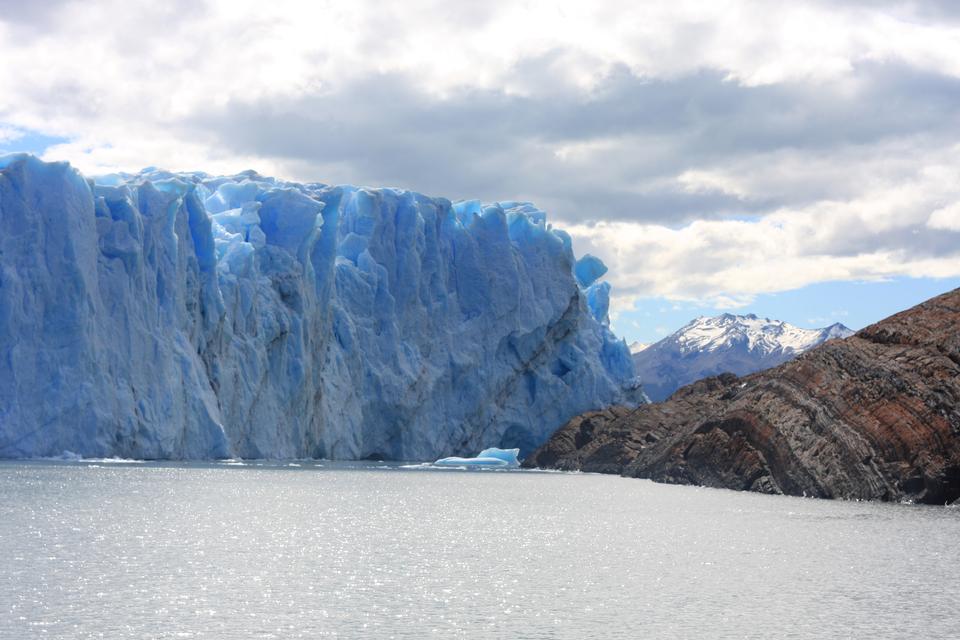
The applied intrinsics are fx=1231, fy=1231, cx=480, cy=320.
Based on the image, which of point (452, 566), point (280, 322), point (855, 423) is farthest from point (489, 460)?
point (452, 566)

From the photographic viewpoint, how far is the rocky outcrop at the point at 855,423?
132ft

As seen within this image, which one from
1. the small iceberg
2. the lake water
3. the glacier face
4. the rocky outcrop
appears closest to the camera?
the lake water

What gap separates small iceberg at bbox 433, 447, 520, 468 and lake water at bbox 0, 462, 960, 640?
93.2ft

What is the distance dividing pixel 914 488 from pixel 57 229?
1300 inches

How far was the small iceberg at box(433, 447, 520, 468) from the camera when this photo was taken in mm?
A: 69312

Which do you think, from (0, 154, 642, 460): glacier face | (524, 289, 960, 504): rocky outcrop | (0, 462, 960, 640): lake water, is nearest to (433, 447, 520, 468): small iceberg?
(0, 154, 642, 460): glacier face

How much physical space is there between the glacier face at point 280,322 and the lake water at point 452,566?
8.00 m

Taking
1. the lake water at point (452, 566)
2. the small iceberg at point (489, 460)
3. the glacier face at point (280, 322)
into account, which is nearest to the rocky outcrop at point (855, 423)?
the lake water at point (452, 566)

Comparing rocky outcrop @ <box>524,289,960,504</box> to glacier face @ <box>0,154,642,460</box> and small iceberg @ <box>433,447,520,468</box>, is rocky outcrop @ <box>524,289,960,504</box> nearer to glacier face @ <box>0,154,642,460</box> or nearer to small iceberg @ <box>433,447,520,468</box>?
small iceberg @ <box>433,447,520,468</box>

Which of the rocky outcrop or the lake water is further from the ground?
the rocky outcrop

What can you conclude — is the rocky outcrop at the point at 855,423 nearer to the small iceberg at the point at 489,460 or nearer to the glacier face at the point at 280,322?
the small iceberg at the point at 489,460

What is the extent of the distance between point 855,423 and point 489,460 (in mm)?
31703

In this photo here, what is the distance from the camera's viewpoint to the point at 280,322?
5875 centimetres

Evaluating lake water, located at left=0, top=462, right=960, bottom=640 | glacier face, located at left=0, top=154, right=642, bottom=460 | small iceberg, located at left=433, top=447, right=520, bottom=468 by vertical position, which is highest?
glacier face, located at left=0, top=154, right=642, bottom=460
